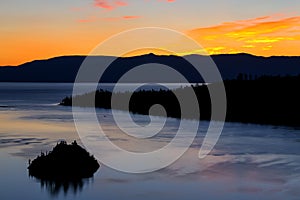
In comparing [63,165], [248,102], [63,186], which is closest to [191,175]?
[63,165]

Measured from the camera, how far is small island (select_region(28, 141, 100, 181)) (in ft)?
56.3

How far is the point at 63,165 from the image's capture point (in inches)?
685

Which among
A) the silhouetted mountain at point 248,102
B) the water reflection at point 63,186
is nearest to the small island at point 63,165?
the water reflection at point 63,186

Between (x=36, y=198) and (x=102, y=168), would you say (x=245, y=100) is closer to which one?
(x=102, y=168)

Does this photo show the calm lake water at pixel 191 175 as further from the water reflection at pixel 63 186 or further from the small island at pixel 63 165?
the small island at pixel 63 165

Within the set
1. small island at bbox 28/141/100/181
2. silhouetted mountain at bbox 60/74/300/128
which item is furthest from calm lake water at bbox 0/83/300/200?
silhouetted mountain at bbox 60/74/300/128

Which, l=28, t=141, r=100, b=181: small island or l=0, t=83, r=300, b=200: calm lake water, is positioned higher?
l=28, t=141, r=100, b=181: small island

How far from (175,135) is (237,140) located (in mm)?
4037

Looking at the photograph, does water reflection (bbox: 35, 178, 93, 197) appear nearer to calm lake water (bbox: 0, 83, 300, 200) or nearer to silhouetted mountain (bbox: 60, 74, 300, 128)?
calm lake water (bbox: 0, 83, 300, 200)

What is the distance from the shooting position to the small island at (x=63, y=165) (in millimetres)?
17156

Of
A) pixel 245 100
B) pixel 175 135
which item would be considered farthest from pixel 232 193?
pixel 245 100

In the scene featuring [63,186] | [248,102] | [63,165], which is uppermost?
[248,102]

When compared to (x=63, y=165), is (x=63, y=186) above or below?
below

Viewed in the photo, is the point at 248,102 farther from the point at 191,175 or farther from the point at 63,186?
the point at 63,186
